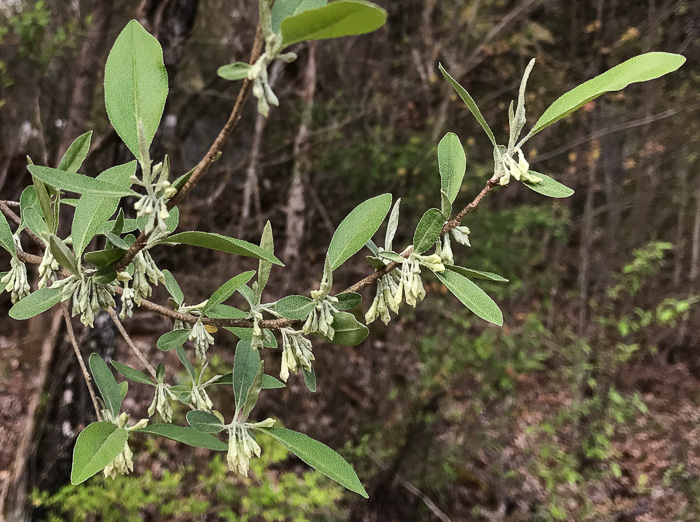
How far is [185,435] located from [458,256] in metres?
3.79

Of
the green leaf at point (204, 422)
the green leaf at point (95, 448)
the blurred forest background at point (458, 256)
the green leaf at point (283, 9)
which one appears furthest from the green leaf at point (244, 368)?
the blurred forest background at point (458, 256)

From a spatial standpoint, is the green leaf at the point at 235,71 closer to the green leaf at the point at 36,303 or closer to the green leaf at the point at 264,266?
the green leaf at the point at 264,266

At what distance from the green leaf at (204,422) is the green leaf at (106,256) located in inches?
10.5

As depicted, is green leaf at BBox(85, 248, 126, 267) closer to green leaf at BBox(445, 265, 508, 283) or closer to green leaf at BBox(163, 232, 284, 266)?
green leaf at BBox(163, 232, 284, 266)

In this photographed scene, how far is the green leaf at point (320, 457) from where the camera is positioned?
0.59 m

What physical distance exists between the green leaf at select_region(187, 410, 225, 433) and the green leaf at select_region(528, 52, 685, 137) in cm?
58

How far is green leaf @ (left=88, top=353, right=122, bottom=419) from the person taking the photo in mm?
810

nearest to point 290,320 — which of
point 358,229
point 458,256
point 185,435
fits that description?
point 358,229

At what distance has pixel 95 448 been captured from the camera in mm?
585

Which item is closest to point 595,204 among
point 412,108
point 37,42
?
point 412,108

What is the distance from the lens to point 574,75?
4508 millimetres

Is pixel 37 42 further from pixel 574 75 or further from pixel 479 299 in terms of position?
pixel 574 75

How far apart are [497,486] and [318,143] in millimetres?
3037

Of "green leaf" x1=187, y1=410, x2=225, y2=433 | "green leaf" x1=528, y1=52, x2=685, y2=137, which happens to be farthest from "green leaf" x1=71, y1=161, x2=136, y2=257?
"green leaf" x1=528, y1=52, x2=685, y2=137
